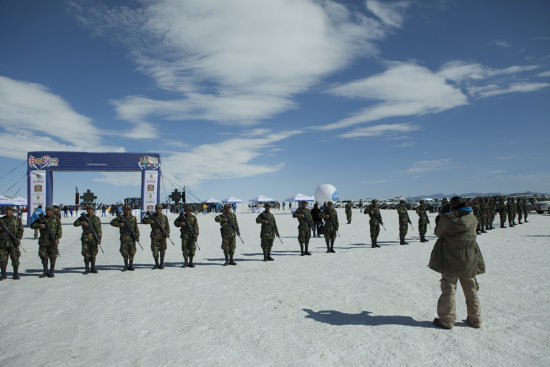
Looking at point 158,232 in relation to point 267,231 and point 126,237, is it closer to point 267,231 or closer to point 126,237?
point 126,237

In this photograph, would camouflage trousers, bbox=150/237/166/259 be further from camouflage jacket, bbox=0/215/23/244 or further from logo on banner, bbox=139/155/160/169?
logo on banner, bbox=139/155/160/169

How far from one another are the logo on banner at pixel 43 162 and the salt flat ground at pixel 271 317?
2067 centimetres

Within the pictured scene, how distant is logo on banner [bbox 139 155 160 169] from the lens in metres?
28.6

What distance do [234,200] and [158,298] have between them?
41225 mm

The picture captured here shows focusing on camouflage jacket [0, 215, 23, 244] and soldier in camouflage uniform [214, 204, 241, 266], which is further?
soldier in camouflage uniform [214, 204, 241, 266]

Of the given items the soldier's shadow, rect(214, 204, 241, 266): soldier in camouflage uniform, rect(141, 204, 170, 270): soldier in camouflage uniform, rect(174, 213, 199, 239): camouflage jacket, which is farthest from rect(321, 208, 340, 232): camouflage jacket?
the soldier's shadow

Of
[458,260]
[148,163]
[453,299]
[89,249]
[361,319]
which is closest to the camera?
[458,260]

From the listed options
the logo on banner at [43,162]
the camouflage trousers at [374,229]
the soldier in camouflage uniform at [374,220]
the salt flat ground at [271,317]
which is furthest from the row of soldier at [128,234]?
the logo on banner at [43,162]

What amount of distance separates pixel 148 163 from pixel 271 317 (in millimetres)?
26124

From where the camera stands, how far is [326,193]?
40406 millimetres

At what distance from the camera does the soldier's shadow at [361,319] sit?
483cm

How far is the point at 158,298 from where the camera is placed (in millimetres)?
6430

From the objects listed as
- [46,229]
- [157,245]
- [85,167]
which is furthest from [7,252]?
[85,167]

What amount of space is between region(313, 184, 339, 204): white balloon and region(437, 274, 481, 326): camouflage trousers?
35440mm
